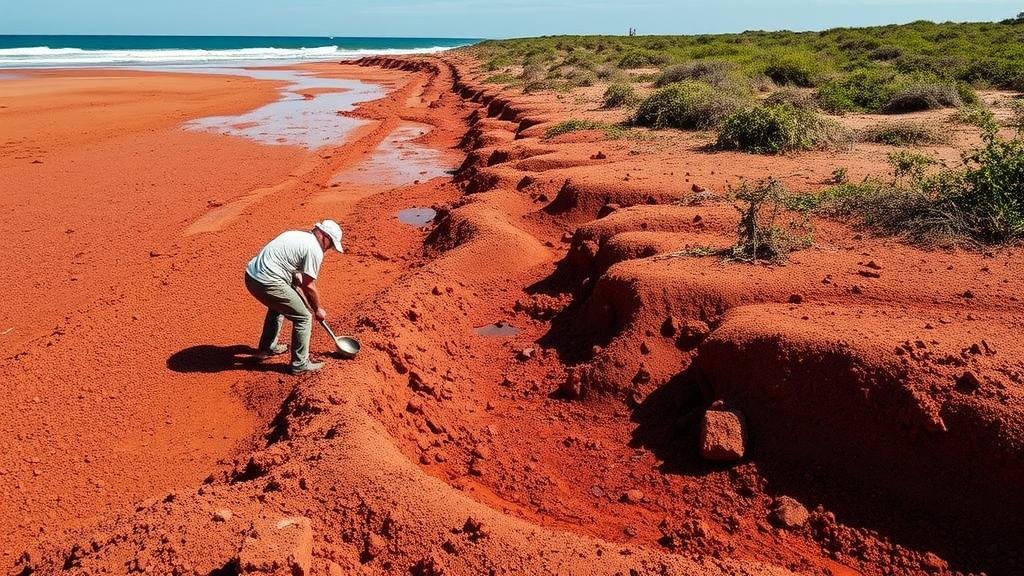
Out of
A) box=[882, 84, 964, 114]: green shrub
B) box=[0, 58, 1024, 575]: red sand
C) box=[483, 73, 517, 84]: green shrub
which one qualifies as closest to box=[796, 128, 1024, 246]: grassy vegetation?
box=[0, 58, 1024, 575]: red sand

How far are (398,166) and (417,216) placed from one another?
12.8ft

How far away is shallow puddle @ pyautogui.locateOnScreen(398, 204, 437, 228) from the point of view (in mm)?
10242

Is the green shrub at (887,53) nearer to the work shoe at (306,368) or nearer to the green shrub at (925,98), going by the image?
the green shrub at (925,98)

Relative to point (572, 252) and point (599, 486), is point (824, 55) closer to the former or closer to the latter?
point (572, 252)

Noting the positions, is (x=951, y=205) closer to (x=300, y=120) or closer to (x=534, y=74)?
(x=300, y=120)

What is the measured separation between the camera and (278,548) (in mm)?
3180

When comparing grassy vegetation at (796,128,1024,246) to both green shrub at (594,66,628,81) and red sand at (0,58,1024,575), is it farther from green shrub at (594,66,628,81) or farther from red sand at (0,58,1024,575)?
green shrub at (594,66,628,81)

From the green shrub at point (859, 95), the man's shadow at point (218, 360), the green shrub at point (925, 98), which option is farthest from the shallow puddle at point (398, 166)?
the green shrub at point (925, 98)

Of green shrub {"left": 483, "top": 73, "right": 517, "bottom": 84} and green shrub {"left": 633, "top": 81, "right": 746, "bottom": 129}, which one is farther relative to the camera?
green shrub {"left": 483, "top": 73, "right": 517, "bottom": 84}

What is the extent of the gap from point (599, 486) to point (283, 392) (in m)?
2.44

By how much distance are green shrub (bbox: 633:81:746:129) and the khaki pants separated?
383 inches

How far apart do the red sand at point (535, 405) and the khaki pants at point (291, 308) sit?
0.97 feet

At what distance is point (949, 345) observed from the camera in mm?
4285

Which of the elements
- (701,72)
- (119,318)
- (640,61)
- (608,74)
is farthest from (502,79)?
(119,318)
